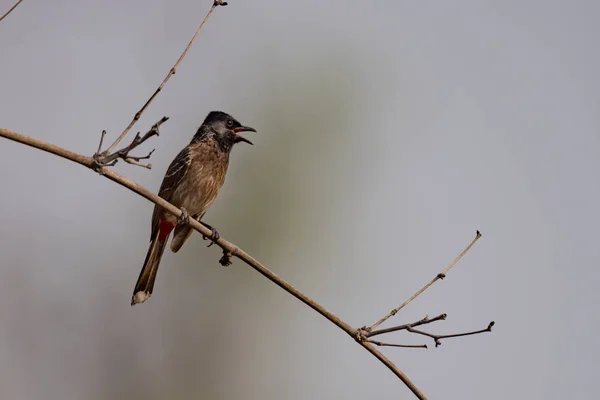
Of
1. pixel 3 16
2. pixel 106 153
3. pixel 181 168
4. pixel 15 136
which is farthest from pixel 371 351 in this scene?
pixel 181 168

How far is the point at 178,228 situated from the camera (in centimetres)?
593

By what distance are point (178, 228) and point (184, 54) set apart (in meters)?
2.99

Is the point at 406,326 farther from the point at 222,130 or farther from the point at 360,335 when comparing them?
the point at 222,130

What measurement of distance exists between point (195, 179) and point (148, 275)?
1070mm

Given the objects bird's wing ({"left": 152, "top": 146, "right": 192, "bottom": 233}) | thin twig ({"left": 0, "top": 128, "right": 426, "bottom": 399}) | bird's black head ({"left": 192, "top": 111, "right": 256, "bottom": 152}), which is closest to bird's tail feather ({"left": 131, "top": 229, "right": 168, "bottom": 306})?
bird's wing ({"left": 152, "top": 146, "right": 192, "bottom": 233})

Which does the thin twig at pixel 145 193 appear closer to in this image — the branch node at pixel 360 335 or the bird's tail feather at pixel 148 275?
the branch node at pixel 360 335

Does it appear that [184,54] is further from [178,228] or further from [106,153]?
[178,228]

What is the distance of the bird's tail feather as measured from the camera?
5418 mm

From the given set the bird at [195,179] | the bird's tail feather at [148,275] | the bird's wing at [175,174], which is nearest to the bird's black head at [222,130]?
the bird at [195,179]

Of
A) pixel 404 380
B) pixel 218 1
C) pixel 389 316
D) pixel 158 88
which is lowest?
pixel 404 380

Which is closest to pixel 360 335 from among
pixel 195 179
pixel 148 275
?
pixel 148 275

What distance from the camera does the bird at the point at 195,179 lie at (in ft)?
19.5

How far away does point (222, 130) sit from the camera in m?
6.68

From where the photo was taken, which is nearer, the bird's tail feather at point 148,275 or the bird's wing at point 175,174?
the bird's tail feather at point 148,275
